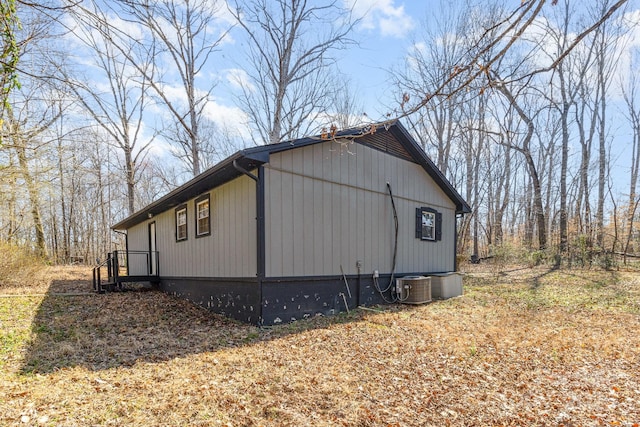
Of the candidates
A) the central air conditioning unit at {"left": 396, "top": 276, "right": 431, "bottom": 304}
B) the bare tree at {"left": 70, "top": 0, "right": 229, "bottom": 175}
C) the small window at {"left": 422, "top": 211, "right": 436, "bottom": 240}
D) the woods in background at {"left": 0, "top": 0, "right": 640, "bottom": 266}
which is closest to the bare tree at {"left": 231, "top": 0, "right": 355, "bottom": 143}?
the woods in background at {"left": 0, "top": 0, "right": 640, "bottom": 266}

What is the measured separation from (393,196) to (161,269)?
24.3 ft

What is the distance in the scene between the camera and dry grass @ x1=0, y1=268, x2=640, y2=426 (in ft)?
10.4

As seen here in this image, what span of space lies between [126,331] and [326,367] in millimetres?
3939

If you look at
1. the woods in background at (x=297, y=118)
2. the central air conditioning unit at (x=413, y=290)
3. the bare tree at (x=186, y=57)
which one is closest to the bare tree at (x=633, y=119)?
the woods in background at (x=297, y=118)

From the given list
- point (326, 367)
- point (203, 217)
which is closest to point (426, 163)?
point (203, 217)

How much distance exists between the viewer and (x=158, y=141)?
2022 centimetres

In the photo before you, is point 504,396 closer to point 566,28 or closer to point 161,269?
point 161,269

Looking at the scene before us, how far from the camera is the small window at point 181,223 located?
9.38 meters

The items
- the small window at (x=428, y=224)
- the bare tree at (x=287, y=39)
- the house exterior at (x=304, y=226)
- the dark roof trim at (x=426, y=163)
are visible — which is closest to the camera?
the house exterior at (x=304, y=226)

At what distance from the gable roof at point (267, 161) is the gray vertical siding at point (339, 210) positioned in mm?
218

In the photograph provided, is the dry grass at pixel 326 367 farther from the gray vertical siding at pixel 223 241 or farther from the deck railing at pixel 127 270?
the deck railing at pixel 127 270

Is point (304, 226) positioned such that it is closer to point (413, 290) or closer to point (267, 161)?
point (267, 161)

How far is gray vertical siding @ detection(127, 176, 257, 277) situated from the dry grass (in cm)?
110

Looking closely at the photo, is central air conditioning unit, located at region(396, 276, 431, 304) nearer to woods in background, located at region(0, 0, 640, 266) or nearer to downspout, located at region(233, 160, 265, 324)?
downspout, located at region(233, 160, 265, 324)
